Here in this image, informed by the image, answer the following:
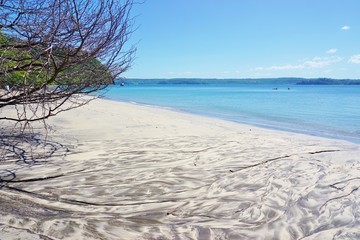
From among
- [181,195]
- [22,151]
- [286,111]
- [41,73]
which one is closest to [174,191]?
[181,195]

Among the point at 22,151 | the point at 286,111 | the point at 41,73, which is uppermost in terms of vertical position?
the point at 41,73

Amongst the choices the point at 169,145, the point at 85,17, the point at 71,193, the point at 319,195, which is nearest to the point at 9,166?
the point at 71,193

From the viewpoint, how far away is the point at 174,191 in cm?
525

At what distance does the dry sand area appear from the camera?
153 inches

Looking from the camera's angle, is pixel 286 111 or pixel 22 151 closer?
pixel 22 151

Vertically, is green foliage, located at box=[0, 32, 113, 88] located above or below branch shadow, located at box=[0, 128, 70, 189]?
above

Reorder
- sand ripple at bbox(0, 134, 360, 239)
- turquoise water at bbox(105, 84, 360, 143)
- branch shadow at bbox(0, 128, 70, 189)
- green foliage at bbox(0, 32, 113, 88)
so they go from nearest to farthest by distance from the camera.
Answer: sand ripple at bbox(0, 134, 360, 239) < green foliage at bbox(0, 32, 113, 88) < branch shadow at bbox(0, 128, 70, 189) < turquoise water at bbox(105, 84, 360, 143)

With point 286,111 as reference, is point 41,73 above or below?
A: above

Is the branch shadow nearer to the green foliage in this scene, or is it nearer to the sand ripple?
the sand ripple

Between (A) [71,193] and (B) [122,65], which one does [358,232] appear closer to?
(A) [71,193]

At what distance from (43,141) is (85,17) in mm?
4555

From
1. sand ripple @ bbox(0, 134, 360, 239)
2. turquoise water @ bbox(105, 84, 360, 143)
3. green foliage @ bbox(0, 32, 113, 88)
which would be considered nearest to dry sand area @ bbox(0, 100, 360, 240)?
sand ripple @ bbox(0, 134, 360, 239)

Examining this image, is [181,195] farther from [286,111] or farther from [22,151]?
[286,111]

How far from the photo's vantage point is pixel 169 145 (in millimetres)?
8797
